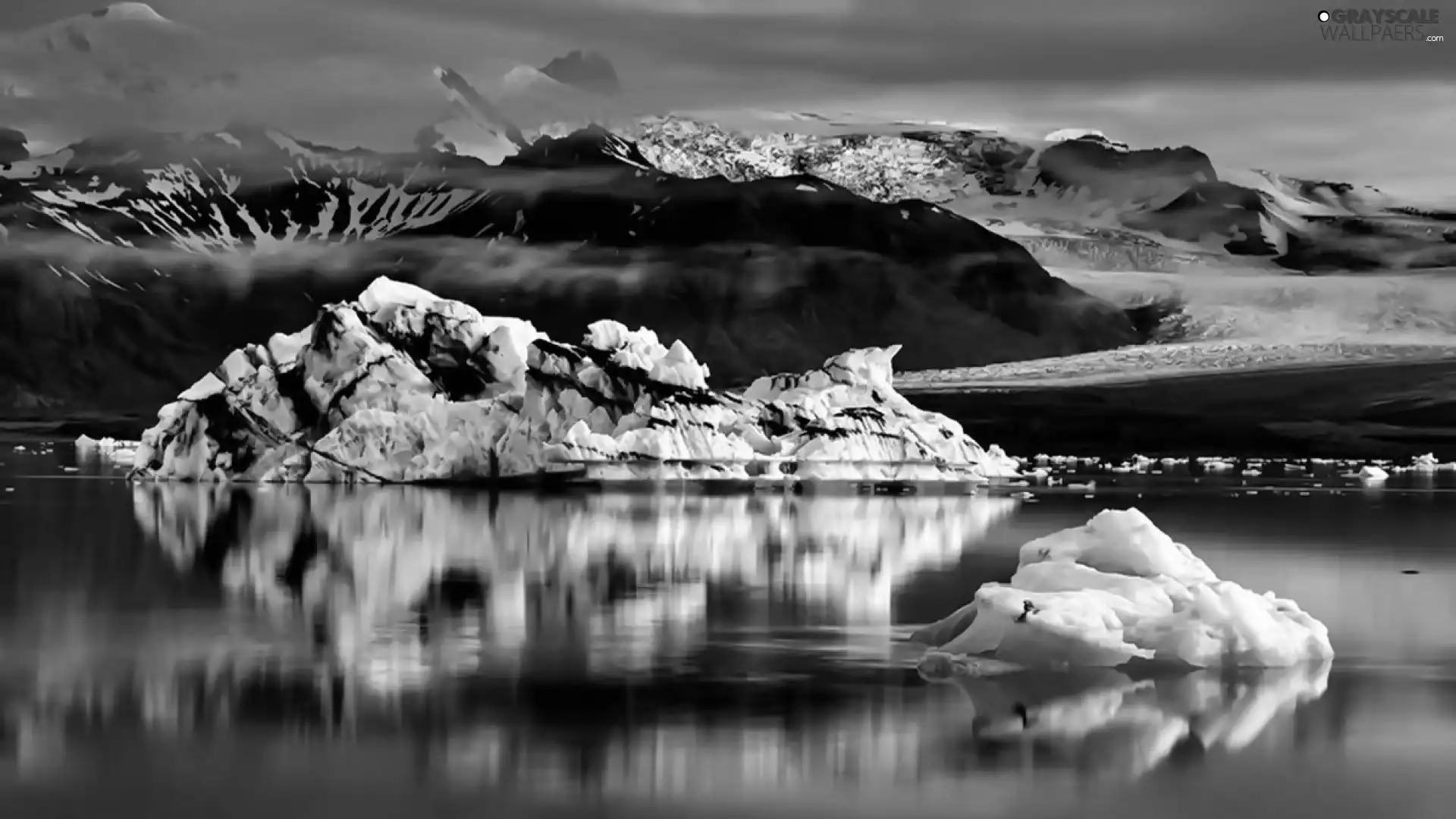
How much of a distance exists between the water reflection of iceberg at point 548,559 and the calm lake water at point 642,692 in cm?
11

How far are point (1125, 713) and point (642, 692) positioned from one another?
362cm

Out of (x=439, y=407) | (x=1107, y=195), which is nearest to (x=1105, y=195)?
(x=1107, y=195)

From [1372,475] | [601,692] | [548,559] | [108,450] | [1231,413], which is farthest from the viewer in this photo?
[1231,413]

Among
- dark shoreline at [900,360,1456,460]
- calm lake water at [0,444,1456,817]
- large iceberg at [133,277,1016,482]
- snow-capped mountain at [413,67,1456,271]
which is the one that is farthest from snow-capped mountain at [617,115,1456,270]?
calm lake water at [0,444,1456,817]

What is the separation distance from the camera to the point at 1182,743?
1302 centimetres

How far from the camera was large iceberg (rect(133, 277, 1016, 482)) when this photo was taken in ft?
143

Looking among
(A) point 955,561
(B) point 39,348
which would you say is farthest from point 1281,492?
(B) point 39,348

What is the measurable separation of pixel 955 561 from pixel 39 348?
174035 mm

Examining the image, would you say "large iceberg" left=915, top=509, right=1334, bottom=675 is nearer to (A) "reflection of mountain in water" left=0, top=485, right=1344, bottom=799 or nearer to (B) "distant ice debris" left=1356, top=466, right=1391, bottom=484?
(A) "reflection of mountain in water" left=0, top=485, right=1344, bottom=799

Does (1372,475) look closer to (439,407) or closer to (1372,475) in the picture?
(1372,475)

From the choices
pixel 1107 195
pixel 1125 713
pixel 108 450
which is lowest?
pixel 1125 713

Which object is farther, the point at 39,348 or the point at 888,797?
the point at 39,348

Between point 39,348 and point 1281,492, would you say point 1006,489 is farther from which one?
point 39,348

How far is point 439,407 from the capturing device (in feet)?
141
